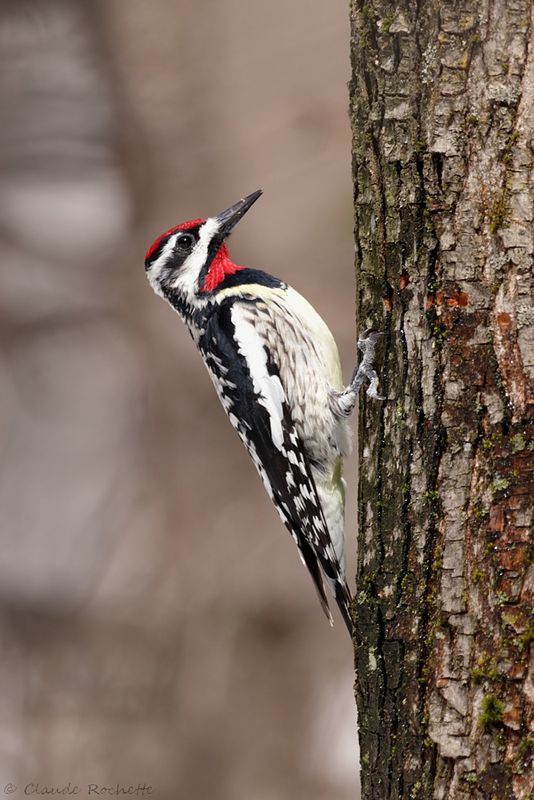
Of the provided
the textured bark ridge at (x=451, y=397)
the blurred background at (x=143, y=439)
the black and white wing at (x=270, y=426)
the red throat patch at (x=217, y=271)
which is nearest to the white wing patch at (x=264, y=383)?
the black and white wing at (x=270, y=426)

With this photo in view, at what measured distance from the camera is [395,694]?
79.9 inches

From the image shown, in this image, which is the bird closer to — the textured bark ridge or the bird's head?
the bird's head

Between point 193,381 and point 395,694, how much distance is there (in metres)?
3.06

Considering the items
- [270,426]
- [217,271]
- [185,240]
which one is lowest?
[270,426]

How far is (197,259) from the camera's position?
343 cm

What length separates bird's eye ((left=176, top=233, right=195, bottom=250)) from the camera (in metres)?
3.43

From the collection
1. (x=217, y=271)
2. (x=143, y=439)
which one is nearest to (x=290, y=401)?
(x=217, y=271)

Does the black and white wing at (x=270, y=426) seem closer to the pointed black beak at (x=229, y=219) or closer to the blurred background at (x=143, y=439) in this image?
the pointed black beak at (x=229, y=219)

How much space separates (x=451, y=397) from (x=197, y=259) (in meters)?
1.71

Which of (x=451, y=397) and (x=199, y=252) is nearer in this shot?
(x=451, y=397)

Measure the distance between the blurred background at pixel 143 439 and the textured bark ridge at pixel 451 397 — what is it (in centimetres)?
255

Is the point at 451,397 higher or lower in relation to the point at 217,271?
lower

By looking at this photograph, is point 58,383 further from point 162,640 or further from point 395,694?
point 395,694

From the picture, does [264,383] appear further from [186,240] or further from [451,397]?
[451,397]
